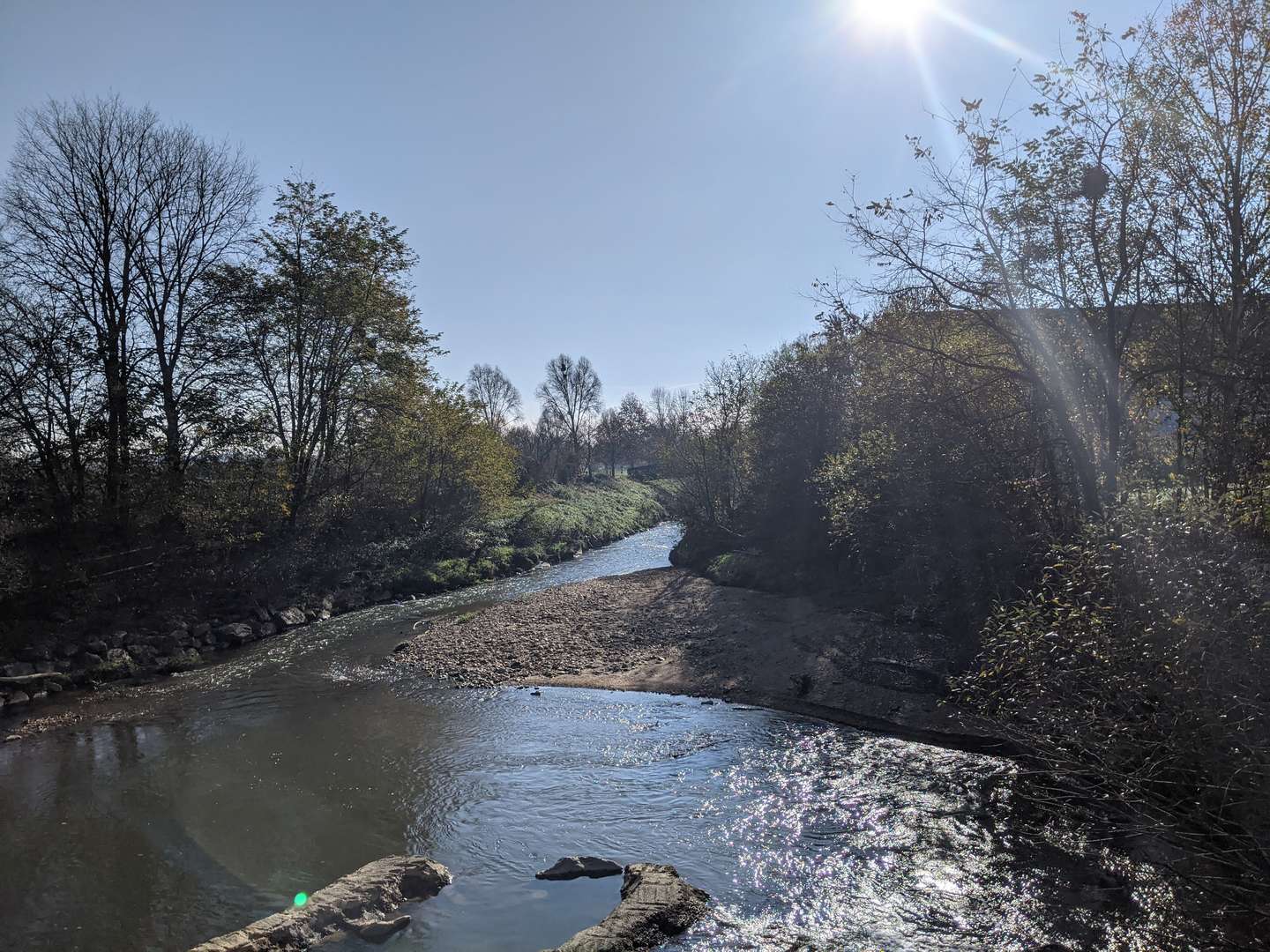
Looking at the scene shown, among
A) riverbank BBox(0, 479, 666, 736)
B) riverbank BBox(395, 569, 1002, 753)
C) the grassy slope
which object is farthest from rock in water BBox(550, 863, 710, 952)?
the grassy slope

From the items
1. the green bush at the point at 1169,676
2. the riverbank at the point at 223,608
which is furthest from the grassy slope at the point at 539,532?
the green bush at the point at 1169,676

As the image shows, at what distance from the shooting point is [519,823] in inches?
343

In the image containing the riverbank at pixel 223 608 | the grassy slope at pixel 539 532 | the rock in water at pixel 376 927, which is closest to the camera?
the rock in water at pixel 376 927

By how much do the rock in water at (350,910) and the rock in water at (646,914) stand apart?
195 cm

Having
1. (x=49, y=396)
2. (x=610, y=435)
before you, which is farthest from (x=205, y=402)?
(x=610, y=435)

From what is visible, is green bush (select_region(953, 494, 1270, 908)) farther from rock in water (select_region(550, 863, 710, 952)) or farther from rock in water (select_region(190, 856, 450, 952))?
rock in water (select_region(190, 856, 450, 952))

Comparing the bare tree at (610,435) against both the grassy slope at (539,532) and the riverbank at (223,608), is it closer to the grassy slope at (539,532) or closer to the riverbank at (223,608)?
the grassy slope at (539,532)

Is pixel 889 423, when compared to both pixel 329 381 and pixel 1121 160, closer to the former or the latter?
pixel 1121 160

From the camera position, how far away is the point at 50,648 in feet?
51.9

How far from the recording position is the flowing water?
6.52m

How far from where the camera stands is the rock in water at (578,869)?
24.4 ft

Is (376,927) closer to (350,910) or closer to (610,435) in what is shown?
(350,910)

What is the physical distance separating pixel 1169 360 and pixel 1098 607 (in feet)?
16.6

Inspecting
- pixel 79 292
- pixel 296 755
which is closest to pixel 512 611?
pixel 296 755
